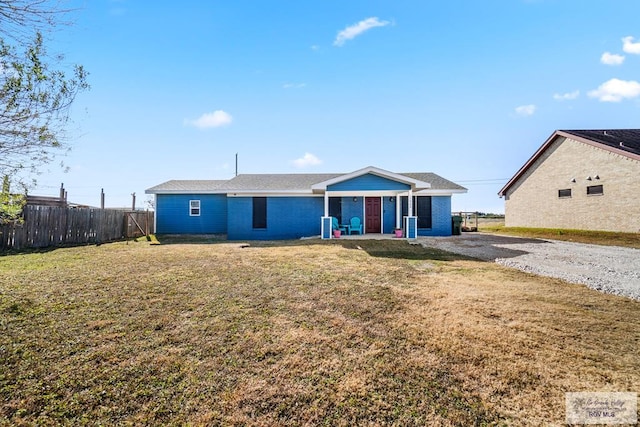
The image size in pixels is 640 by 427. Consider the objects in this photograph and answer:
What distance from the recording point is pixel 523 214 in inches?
802

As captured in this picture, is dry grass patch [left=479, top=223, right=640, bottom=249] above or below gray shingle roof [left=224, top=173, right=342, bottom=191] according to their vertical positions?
below

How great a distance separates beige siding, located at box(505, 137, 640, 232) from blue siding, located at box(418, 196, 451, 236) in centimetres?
786

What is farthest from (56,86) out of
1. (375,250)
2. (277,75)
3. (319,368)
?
(277,75)

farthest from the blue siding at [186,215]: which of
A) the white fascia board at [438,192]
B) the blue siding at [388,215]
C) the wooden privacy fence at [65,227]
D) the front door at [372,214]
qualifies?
the white fascia board at [438,192]

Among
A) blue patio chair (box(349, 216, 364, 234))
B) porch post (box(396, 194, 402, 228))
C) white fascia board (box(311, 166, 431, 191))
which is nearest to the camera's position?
white fascia board (box(311, 166, 431, 191))

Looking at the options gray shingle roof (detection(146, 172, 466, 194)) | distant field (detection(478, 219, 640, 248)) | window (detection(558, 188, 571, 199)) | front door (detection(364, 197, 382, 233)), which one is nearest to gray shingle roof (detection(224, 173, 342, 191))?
gray shingle roof (detection(146, 172, 466, 194))

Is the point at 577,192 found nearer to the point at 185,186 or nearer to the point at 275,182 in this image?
the point at 275,182

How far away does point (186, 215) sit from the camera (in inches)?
655

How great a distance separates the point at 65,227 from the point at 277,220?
8.97 metres

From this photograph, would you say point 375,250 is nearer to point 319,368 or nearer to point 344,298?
point 344,298

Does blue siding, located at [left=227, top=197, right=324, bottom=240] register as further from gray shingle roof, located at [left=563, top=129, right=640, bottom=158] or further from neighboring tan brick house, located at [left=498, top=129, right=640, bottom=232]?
gray shingle roof, located at [left=563, top=129, right=640, bottom=158]

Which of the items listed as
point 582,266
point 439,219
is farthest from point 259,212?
point 582,266

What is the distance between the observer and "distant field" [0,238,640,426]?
2.23m

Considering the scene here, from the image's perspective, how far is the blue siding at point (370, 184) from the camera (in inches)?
526
